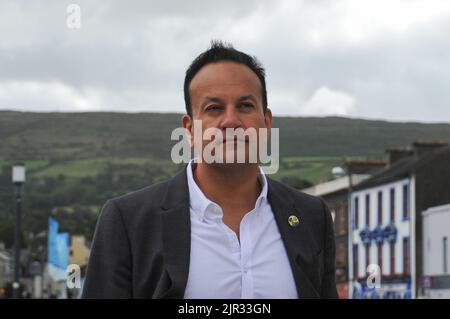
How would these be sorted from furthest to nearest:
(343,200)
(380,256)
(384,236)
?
(343,200) → (380,256) → (384,236)

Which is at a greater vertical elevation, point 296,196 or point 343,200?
point 343,200

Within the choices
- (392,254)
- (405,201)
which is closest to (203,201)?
(405,201)

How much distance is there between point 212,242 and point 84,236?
153 metres

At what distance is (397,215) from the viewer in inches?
2554

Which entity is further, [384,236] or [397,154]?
[397,154]

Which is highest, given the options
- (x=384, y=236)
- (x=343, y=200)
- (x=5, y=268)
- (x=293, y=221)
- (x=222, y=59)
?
(x=5, y=268)

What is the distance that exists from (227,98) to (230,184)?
24 centimetres

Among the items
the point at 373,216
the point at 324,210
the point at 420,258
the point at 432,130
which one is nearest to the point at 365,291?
the point at 373,216

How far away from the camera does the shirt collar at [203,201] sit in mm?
3584

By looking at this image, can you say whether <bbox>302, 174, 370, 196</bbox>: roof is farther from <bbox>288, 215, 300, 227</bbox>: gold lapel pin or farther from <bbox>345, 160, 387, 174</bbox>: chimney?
<bbox>288, 215, 300, 227</bbox>: gold lapel pin

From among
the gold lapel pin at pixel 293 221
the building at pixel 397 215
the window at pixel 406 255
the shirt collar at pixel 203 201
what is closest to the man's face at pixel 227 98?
the shirt collar at pixel 203 201

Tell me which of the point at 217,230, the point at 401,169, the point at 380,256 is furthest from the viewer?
the point at 380,256

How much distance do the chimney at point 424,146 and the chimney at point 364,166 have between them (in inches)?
277

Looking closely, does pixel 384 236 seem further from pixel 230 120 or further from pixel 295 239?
pixel 230 120
